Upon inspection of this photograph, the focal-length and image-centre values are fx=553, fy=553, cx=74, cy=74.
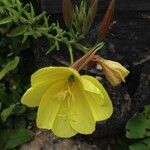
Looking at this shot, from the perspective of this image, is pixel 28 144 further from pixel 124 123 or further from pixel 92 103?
pixel 92 103

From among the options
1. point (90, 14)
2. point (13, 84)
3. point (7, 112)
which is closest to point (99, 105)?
point (90, 14)

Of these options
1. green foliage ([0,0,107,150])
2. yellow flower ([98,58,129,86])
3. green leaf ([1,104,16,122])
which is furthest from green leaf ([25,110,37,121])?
yellow flower ([98,58,129,86])

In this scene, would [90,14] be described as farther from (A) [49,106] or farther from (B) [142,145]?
(B) [142,145]

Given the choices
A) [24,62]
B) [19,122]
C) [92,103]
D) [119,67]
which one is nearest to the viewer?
[119,67]

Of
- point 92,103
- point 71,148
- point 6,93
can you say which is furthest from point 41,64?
point 92,103

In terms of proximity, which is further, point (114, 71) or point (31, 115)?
point (31, 115)

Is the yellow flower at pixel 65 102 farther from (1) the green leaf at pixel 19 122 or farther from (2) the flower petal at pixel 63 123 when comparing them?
(1) the green leaf at pixel 19 122

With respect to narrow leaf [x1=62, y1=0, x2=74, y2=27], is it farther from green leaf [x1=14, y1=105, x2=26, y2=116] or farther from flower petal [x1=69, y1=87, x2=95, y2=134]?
green leaf [x1=14, y1=105, x2=26, y2=116]
